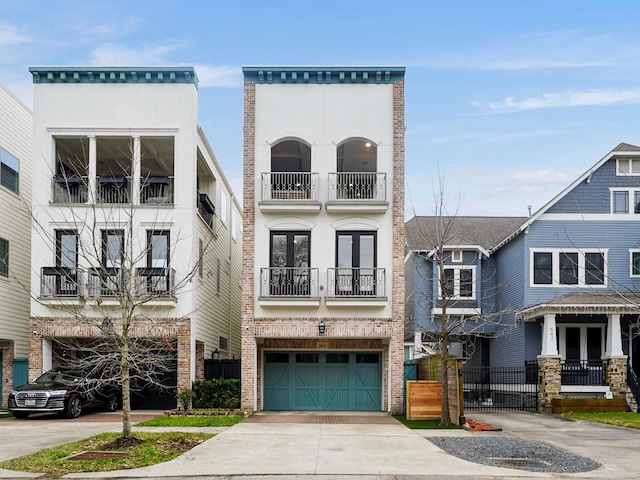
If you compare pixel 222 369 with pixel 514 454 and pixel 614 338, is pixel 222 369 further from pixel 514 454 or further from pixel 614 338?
pixel 614 338

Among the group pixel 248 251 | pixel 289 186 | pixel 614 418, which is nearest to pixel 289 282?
pixel 248 251

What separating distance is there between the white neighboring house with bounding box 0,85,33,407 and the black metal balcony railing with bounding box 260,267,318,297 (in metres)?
8.49

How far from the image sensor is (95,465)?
38.4ft

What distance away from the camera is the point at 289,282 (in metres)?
22.6

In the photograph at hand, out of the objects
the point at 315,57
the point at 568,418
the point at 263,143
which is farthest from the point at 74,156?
the point at 568,418

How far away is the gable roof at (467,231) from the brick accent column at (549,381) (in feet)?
24.9

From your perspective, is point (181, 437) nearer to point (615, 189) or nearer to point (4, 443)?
point (4, 443)

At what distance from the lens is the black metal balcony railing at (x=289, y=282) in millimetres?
22609

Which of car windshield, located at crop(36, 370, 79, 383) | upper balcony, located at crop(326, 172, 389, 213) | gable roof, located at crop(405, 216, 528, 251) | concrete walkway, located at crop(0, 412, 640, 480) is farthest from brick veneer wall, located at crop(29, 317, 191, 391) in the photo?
gable roof, located at crop(405, 216, 528, 251)

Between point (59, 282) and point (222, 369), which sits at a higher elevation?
point (59, 282)

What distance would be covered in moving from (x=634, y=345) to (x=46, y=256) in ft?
73.3

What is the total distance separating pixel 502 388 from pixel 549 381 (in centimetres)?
459

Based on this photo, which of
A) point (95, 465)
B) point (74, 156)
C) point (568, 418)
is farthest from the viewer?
point (74, 156)

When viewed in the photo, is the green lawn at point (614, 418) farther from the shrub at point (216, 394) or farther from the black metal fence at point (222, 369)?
the black metal fence at point (222, 369)
